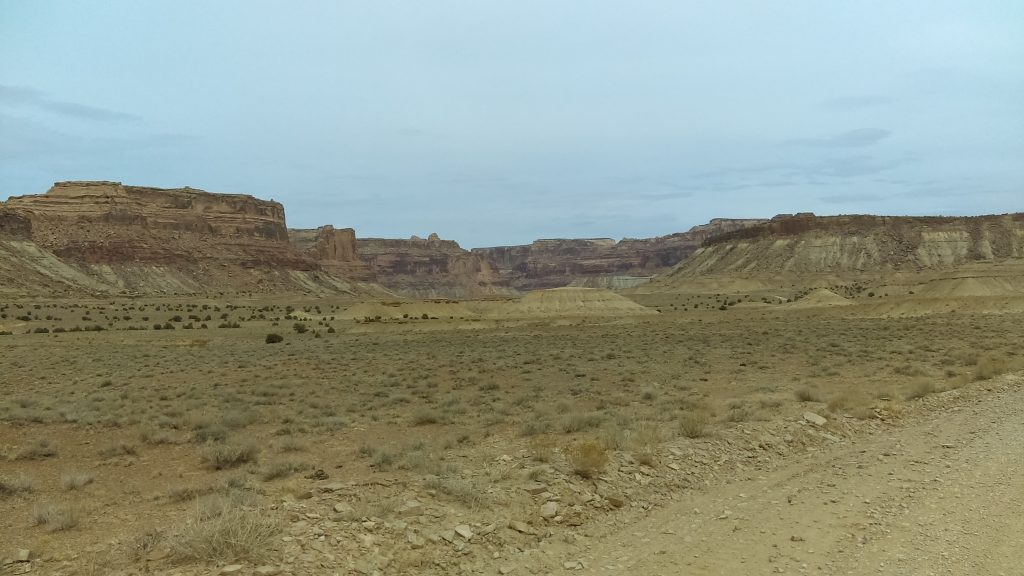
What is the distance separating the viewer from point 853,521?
768 centimetres

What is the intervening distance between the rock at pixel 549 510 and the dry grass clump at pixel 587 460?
1.00m

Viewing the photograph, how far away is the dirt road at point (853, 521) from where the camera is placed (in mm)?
6539

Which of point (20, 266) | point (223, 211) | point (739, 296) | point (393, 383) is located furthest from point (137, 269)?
point (393, 383)

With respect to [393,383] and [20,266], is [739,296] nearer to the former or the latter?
[393,383]

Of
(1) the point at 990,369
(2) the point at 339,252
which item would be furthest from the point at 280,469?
(2) the point at 339,252

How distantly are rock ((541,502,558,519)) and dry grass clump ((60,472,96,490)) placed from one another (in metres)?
6.78

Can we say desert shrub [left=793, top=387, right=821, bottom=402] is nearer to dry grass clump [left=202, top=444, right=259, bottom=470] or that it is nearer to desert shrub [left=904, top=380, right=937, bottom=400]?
desert shrub [left=904, top=380, right=937, bottom=400]

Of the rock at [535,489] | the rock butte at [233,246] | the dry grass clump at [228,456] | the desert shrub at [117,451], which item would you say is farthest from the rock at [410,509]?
the rock butte at [233,246]

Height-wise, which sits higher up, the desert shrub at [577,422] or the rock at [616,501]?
the desert shrub at [577,422]

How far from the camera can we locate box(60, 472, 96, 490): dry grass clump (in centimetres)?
967

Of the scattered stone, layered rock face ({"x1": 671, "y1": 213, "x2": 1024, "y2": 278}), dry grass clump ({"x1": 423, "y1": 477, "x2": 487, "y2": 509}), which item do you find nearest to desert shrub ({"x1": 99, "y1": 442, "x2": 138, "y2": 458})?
the scattered stone

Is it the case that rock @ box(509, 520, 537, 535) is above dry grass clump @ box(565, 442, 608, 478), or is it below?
below

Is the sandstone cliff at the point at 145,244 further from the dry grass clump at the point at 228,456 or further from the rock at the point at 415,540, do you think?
the rock at the point at 415,540

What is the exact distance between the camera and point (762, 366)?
77.3 ft
